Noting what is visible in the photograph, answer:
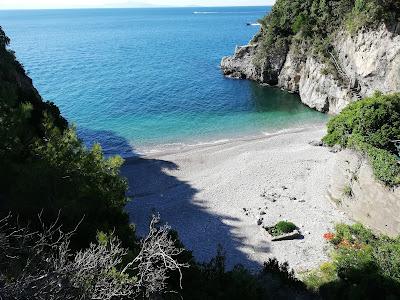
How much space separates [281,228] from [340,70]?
2690 cm

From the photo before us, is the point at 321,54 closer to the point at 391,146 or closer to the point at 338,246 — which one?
the point at 391,146

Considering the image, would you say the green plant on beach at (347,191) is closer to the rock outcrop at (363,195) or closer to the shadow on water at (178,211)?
the rock outcrop at (363,195)

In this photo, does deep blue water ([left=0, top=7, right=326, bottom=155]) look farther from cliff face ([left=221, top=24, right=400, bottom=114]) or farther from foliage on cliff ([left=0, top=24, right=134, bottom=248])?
foliage on cliff ([left=0, top=24, right=134, bottom=248])

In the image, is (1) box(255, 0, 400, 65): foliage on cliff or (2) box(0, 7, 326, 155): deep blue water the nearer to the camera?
(1) box(255, 0, 400, 65): foliage on cliff

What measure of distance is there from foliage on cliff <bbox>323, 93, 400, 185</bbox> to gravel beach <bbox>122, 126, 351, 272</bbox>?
3741 millimetres

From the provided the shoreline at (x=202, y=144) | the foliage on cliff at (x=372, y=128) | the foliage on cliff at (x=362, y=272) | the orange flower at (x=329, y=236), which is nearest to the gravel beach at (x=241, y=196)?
the orange flower at (x=329, y=236)

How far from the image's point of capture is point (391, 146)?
2459 centimetres

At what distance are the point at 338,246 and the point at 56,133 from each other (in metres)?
15.2

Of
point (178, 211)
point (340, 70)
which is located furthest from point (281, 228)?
point (340, 70)

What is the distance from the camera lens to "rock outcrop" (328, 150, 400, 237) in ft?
69.1

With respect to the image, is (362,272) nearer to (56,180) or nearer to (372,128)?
(372,128)

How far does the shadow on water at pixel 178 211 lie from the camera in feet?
69.8

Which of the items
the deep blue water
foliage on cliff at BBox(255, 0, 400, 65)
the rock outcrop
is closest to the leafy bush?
the rock outcrop

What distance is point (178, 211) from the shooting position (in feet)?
81.6
